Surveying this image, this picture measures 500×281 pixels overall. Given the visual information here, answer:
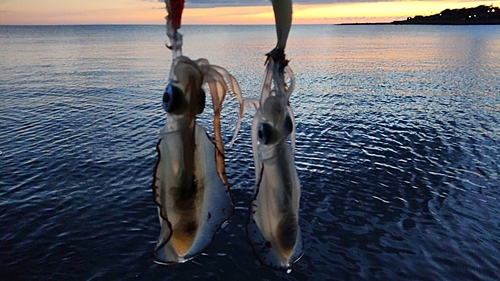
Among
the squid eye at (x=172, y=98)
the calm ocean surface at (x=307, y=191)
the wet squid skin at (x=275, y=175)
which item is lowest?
the calm ocean surface at (x=307, y=191)

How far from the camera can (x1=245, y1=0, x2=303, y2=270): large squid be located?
3.17 m

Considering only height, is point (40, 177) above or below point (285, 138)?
below

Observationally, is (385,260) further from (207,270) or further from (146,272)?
(146,272)

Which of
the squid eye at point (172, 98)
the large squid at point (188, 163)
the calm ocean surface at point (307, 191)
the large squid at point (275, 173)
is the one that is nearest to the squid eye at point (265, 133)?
the large squid at point (275, 173)

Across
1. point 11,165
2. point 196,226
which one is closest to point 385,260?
point 196,226

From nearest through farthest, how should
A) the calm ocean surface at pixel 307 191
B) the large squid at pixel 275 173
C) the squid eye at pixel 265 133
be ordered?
the large squid at pixel 275 173 → the squid eye at pixel 265 133 → the calm ocean surface at pixel 307 191

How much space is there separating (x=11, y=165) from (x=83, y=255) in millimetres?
10003

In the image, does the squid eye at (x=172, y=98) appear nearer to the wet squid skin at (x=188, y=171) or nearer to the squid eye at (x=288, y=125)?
the wet squid skin at (x=188, y=171)

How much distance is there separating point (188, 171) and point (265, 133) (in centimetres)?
71

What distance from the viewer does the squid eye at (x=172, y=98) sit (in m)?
3.00

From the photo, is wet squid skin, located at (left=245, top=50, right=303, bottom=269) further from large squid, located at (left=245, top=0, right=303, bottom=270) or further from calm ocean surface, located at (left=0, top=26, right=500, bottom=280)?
calm ocean surface, located at (left=0, top=26, right=500, bottom=280)

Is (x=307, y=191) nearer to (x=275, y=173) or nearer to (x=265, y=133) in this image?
(x=275, y=173)

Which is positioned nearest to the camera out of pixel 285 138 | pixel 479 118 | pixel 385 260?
pixel 285 138

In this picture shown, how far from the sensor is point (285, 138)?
344 cm
